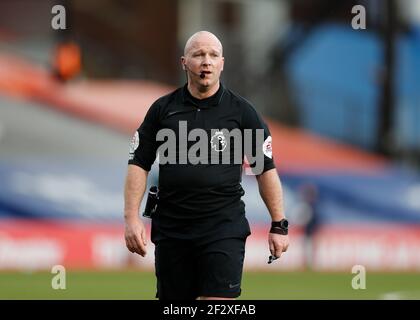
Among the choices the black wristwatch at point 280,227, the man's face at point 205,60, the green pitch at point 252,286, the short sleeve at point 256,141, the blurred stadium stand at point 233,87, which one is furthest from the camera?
the blurred stadium stand at point 233,87

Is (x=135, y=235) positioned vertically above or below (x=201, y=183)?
below

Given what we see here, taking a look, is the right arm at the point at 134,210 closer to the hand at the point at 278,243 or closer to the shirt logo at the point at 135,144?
the shirt logo at the point at 135,144

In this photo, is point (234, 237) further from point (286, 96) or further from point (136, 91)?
point (286, 96)

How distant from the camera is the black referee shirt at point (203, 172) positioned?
27.9ft

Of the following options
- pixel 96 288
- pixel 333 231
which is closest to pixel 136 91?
pixel 333 231

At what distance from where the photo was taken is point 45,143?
25812mm

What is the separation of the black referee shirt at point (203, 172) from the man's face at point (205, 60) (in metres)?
0.15

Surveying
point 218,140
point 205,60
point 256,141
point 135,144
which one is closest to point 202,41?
point 205,60

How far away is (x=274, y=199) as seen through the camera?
870cm

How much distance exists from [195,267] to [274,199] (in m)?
0.75

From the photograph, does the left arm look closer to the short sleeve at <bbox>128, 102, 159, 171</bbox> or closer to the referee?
the referee

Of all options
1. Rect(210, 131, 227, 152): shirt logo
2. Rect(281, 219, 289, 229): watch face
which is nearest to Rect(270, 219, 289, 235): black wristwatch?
Rect(281, 219, 289, 229): watch face

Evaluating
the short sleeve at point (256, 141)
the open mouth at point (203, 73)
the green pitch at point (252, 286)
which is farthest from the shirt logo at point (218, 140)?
the green pitch at point (252, 286)

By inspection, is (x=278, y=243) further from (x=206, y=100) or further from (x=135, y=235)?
(x=206, y=100)
